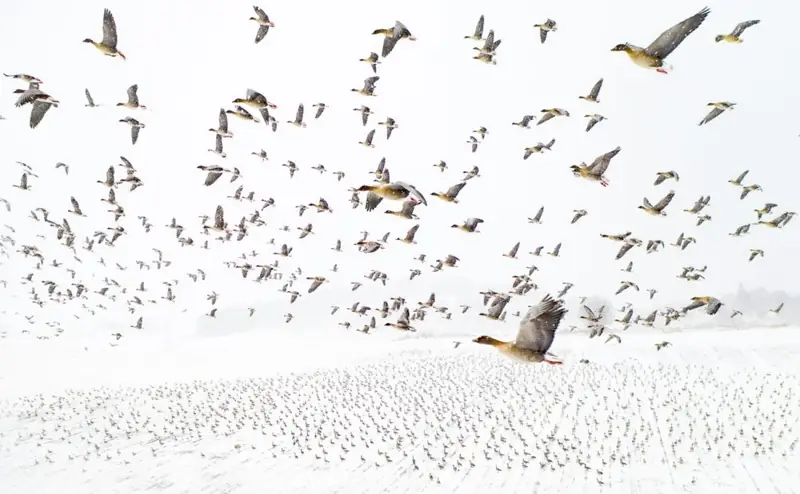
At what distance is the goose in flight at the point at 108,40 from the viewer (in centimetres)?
993

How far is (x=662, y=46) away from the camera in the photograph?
6.71 m

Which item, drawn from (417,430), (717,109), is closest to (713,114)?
(717,109)

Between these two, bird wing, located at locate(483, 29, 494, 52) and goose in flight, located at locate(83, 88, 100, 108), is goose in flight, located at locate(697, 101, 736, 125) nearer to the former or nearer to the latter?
bird wing, located at locate(483, 29, 494, 52)

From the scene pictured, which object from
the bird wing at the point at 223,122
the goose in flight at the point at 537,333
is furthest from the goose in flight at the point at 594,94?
the bird wing at the point at 223,122

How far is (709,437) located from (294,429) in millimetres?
13531

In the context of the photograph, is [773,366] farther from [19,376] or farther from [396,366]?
[19,376]

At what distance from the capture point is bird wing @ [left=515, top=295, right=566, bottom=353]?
6746 mm

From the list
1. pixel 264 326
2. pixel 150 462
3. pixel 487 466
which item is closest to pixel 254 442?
pixel 150 462

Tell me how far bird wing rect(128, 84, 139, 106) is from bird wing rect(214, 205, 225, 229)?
3703mm

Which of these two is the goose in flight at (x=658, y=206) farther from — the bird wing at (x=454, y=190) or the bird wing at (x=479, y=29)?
the bird wing at (x=479, y=29)

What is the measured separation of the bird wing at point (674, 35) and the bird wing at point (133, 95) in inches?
466

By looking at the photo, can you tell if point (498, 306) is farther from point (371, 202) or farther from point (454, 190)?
point (371, 202)

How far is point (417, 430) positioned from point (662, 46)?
48.3ft

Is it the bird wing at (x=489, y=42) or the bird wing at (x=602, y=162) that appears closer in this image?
the bird wing at (x=602, y=162)
